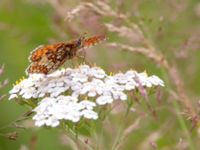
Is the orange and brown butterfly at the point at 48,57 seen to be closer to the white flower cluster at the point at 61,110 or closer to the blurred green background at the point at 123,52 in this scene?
the white flower cluster at the point at 61,110

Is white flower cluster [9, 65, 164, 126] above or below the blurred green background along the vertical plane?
below

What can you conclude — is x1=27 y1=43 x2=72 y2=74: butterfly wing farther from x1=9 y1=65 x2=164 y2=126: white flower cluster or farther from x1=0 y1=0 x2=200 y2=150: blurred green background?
x1=0 y1=0 x2=200 y2=150: blurred green background

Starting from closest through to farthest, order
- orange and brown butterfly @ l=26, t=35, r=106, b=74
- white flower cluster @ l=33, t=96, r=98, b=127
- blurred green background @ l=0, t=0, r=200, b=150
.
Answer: white flower cluster @ l=33, t=96, r=98, b=127 → orange and brown butterfly @ l=26, t=35, r=106, b=74 → blurred green background @ l=0, t=0, r=200, b=150

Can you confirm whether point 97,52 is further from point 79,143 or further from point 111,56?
point 79,143

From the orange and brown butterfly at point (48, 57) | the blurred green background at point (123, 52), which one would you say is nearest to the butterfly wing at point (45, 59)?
the orange and brown butterfly at point (48, 57)

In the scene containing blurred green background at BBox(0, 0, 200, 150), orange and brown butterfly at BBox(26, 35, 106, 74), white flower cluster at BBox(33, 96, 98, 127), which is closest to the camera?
white flower cluster at BBox(33, 96, 98, 127)

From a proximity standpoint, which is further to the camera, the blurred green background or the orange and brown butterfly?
the blurred green background

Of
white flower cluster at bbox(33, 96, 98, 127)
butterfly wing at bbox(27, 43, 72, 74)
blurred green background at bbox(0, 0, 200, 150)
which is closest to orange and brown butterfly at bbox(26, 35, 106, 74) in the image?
butterfly wing at bbox(27, 43, 72, 74)
